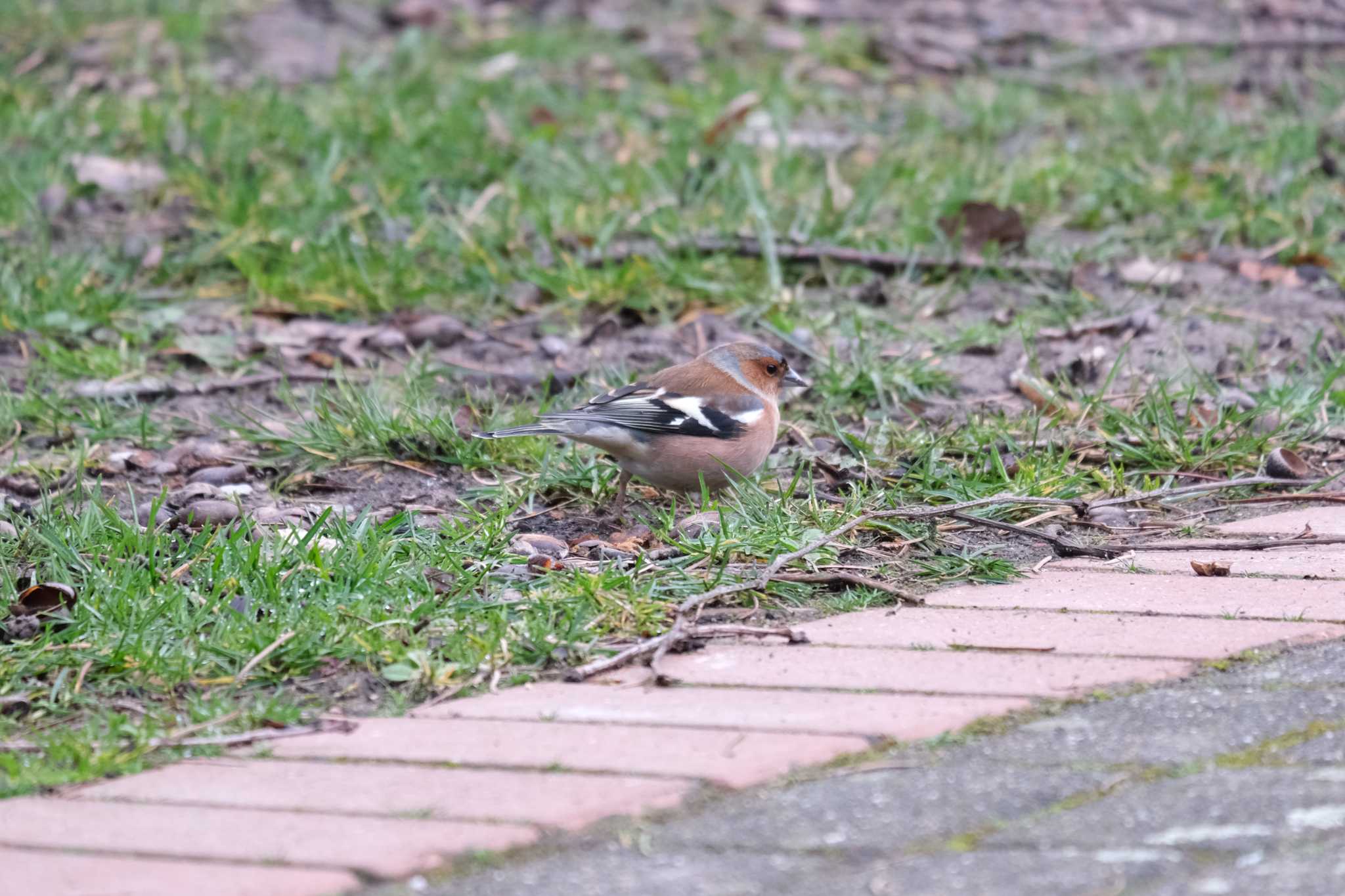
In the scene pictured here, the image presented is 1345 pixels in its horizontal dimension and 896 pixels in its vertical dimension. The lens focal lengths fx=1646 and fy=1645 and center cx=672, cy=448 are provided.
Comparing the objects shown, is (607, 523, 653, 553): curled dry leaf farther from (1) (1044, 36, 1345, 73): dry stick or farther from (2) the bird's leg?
(1) (1044, 36, 1345, 73): dry stick

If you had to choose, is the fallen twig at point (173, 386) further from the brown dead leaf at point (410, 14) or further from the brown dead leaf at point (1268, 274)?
the brown dead leaf at point (410, 14)

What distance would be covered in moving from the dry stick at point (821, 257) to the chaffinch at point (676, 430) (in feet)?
4.65

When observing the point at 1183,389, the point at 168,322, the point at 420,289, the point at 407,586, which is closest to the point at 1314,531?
the point at 1183,389

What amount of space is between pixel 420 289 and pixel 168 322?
91 cm

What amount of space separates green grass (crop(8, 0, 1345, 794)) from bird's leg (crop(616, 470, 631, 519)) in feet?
0.17

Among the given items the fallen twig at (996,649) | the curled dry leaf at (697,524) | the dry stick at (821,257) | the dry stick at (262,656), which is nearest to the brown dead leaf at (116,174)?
the dry stick at (821,257)

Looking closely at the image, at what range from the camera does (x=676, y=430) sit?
15.2ft

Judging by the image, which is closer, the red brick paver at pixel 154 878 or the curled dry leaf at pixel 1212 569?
the red brick paver at pixel 154 878

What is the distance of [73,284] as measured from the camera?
6004 millimetres

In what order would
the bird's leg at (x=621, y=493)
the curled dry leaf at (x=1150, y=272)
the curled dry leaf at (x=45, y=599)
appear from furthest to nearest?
the curled dry leaf at (x=1150, y=272) < the bird's leg at (x=621, y=493) < the curled dry leaf at (x=45, y=599)

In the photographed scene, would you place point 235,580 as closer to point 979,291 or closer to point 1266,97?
point 979,291

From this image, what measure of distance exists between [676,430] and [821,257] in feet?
5.92

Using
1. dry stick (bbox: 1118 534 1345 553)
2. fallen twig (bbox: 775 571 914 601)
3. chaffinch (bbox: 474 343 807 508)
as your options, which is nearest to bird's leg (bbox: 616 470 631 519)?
chaffinch (bbox: 474 343 807 508)

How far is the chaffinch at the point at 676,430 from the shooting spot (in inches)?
179
